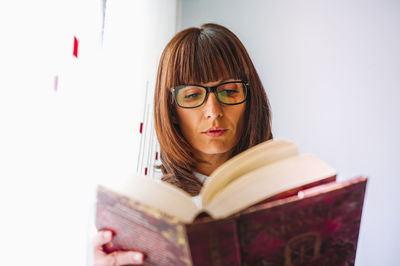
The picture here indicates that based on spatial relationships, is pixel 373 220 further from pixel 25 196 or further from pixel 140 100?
pixel 25 196

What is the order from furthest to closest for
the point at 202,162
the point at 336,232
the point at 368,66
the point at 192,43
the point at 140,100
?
the point at 368,66, the point at 140,100, the point at 202,162, the point at 192,43, the point at 336,232

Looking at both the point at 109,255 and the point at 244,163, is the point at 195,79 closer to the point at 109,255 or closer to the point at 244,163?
the point at 244,163

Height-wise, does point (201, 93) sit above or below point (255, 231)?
above

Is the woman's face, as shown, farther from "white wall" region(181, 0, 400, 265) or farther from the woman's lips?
"white wall" region(181, 0, 400, 265)

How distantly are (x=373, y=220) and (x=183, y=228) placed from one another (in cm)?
164

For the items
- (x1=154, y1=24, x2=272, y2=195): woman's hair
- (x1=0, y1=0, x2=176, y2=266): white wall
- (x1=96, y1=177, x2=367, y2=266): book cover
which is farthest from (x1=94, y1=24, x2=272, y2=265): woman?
(x1=96, y1=177, x2=367, y2=266): book cover

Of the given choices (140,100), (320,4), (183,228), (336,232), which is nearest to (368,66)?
(320,4)

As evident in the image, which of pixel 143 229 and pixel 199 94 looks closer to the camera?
pixel 143 229

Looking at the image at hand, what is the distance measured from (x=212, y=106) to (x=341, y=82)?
1.08 metres

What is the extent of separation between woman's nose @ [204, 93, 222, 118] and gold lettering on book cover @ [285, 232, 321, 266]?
1.53 feet

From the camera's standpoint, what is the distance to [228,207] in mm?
410

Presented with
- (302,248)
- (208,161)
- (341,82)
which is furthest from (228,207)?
(341,82)

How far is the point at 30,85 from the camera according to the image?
51cm

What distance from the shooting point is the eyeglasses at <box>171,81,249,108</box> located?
2.81ft
